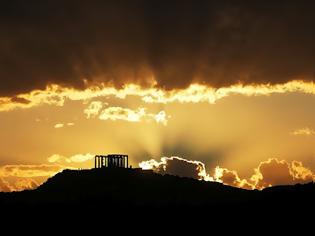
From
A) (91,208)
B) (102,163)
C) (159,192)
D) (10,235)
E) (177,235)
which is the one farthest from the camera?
(102,163)

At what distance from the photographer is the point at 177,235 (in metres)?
58.6

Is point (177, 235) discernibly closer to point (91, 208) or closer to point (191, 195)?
point (91, 208)

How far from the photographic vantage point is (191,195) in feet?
344

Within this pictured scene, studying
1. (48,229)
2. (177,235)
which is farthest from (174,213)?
(48,229)

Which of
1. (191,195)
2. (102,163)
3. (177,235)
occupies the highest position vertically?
(102,163)

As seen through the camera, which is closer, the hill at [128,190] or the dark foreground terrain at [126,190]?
the dark foreground terrain at [126,190]

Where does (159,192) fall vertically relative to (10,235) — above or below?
above

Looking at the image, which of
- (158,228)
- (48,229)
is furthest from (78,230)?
(158,228)

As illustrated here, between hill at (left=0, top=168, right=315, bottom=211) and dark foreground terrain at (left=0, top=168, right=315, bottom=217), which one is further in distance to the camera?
hill at (left=0, top=168, right=315, bottom=211)

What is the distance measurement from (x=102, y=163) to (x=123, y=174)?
11.2 m

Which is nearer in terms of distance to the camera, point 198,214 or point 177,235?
point 177,235

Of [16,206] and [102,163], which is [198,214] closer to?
[16,206]

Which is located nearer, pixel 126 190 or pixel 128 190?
pixel 126 190

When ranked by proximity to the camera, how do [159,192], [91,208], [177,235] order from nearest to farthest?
1. [177,235]
2. [91,208]
3. [159,192]
